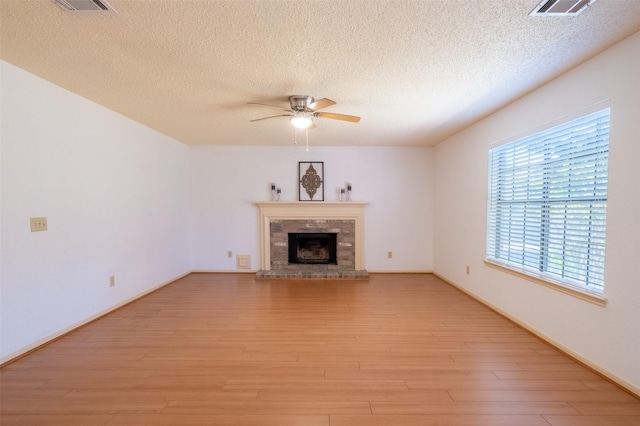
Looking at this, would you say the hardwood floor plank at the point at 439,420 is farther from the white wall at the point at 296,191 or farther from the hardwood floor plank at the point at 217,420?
the white wall at the point at 296,191

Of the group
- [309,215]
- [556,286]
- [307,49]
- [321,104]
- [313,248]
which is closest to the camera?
[307,49]

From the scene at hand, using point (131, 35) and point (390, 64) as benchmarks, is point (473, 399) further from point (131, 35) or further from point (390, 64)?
point (131, 35)

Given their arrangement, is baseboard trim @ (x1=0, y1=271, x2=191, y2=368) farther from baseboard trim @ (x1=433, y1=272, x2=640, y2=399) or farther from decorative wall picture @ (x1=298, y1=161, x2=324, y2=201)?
baseboard trim @ (x1=433, y1=272, x2=640, y2=399)

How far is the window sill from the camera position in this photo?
1.84 meters

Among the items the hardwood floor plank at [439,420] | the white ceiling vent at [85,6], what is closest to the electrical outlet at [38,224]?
the white ceiling vent at [85,6]

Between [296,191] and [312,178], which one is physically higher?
[312,178]

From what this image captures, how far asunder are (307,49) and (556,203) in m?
2.47

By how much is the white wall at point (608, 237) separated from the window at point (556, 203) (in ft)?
0.33

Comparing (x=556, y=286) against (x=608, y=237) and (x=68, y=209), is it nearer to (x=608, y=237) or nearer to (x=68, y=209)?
(x=608, y=237)

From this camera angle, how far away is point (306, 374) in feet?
6.06

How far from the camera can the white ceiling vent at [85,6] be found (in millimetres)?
1358

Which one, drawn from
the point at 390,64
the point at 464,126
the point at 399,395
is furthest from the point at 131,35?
the point at 464,126

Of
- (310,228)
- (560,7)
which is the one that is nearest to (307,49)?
(560,7)

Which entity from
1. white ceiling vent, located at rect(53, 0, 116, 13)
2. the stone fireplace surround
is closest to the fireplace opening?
the stone fireplace surround
